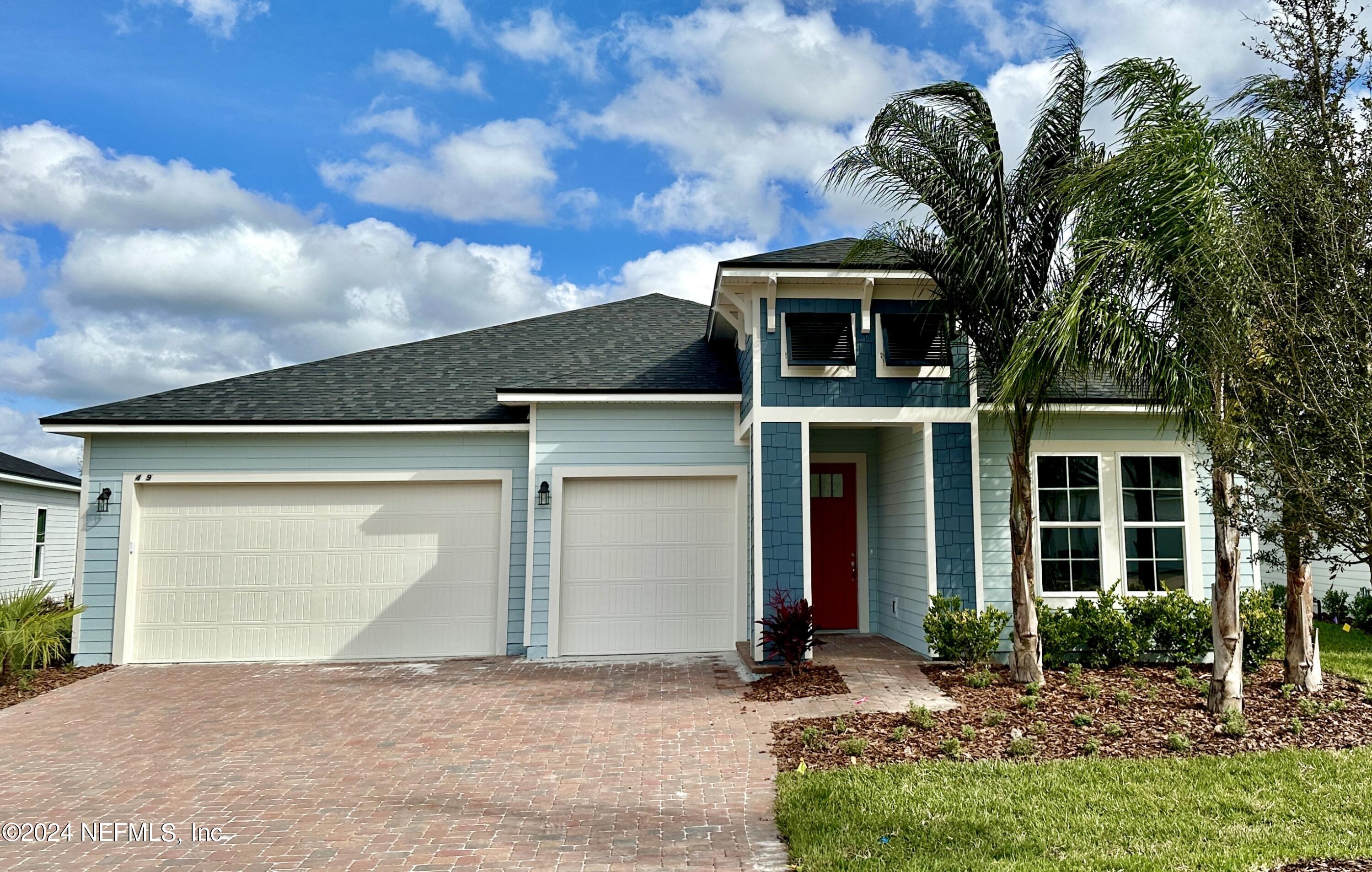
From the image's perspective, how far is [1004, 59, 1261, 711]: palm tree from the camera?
614 centimetres

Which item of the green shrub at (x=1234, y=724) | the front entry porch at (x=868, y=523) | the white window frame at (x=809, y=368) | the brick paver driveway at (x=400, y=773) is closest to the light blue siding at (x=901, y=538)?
the front entry porch at (x=868, y=523)

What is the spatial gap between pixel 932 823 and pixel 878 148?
6.19m

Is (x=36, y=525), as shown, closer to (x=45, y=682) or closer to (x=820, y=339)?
(x=45, y=682)

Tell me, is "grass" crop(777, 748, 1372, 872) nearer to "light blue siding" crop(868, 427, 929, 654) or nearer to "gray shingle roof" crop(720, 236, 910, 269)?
"light blue siding" crop(868, 427, 929, 654)

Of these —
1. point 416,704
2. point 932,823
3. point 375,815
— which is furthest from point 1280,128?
point 416,704

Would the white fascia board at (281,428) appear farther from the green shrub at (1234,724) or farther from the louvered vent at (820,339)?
the green shrub at (1234,724)

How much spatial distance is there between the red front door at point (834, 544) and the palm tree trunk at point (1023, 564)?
3.21m

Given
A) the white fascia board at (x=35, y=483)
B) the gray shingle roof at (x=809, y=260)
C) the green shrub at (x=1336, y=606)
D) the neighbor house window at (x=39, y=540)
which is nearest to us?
the gray shingle roof at (x=809, y=260)

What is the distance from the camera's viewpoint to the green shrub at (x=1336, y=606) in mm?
12594

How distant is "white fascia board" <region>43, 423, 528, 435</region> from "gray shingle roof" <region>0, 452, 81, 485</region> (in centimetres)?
647

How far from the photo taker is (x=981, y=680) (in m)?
7.56

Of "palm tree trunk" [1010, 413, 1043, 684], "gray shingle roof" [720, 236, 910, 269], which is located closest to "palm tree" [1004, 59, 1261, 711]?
"palm tree trunk" [1010, 413, 1043, 684]

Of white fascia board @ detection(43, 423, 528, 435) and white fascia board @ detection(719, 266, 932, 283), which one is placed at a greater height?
white fascia board @ detection(719, 266, 932, 283)

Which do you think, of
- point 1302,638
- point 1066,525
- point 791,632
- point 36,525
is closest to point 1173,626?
point 1302,638
